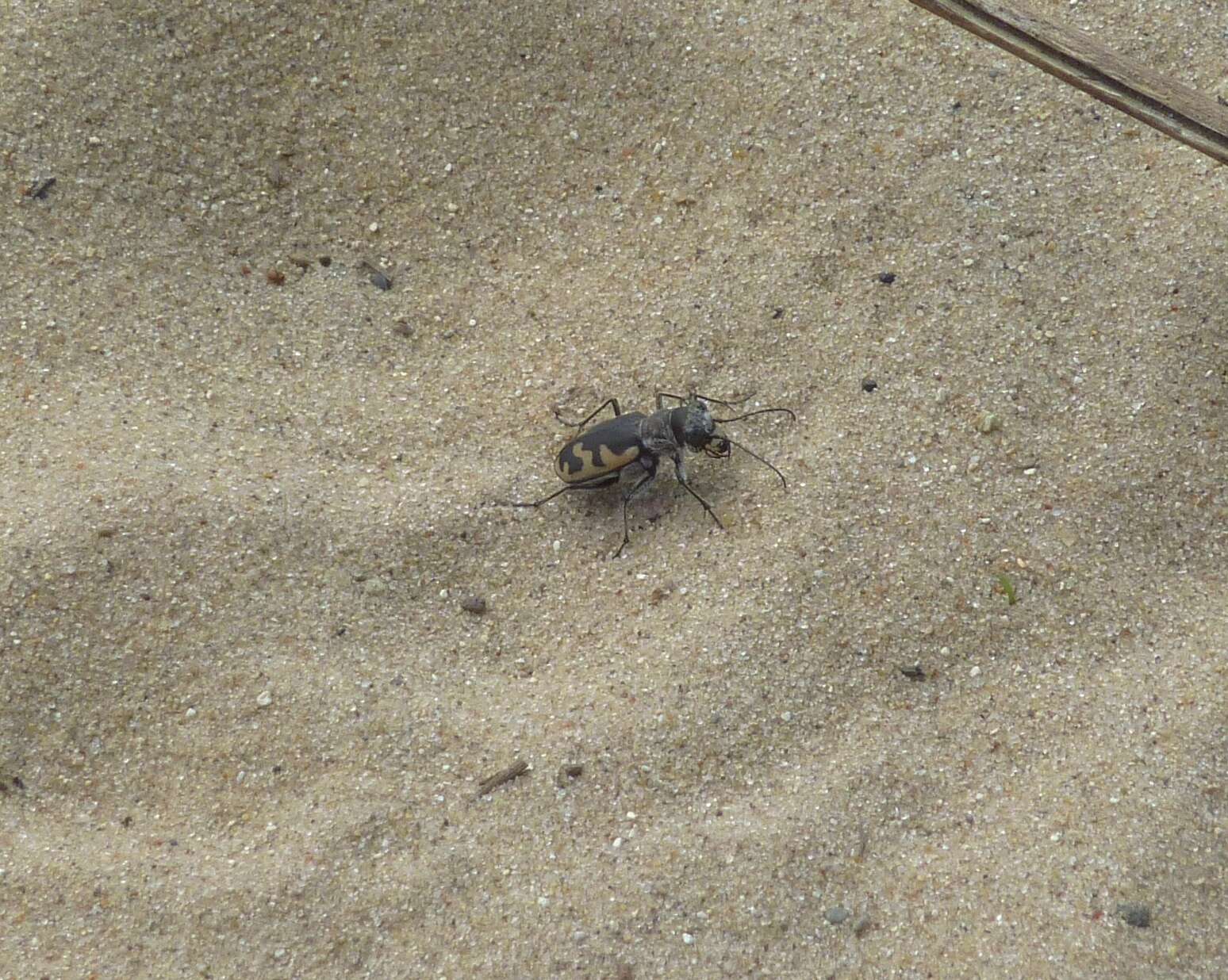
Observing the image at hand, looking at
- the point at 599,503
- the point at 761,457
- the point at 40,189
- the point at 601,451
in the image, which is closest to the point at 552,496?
the point at 599,503

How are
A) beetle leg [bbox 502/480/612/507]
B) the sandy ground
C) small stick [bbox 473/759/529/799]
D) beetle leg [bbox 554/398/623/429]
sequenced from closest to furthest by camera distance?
1. the sandy ground
2. small stick [bbox 473/759/529/799]
3. beetle leg [bbox 502/480/612/507]
4. beetle leg [bbox 554/398/623/429]

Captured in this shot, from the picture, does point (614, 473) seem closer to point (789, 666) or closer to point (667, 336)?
point (667, 336)

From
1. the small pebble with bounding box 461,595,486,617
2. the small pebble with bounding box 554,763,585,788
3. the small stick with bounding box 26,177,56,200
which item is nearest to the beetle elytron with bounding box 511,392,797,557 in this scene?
the small pebble with bounding box 461,595,486,617

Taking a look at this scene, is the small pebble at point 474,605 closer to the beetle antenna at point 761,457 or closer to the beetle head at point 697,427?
the beetle head at point 697,427

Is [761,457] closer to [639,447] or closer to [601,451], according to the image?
[639,447]

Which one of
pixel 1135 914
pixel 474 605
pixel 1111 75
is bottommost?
pixel 1135 914

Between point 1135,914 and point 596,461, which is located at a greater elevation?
point 596,461

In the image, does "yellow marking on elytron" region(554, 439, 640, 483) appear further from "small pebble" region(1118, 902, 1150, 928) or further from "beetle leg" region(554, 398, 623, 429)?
"small pebble" region(1118, 902, 1150, 928)

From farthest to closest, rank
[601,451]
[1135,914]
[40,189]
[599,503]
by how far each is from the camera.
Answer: [599,503]
[40,189]
[601,451]
[1135,914]

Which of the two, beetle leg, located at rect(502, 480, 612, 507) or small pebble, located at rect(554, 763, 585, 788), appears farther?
beetle leg, located at rect(502, 480, 612, 507)
